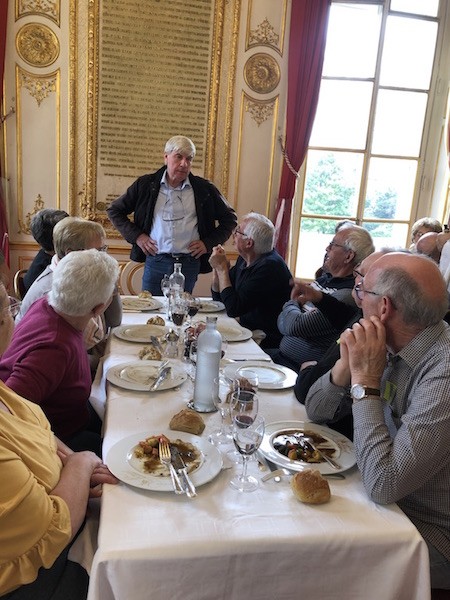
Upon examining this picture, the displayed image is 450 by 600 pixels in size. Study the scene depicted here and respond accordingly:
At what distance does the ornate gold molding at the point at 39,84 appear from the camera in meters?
4.16

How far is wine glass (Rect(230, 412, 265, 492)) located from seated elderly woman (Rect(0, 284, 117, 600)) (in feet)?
0.99

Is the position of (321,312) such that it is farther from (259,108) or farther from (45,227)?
(259,108)

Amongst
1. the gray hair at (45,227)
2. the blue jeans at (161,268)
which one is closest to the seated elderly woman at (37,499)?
the gray hair at (45,227)

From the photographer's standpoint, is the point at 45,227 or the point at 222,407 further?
the point at 45,227

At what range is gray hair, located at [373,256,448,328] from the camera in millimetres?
1340

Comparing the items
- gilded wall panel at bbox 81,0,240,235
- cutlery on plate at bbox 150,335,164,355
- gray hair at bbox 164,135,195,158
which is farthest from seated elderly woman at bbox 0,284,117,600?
gilded wall panel at bbox 81,0,240,235

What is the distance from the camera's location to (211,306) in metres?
3.04

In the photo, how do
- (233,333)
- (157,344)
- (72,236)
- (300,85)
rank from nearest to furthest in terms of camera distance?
(157,344), (72,236), (233,333), (300,85)

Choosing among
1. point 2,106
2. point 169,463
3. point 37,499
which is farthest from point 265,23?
point 37,499

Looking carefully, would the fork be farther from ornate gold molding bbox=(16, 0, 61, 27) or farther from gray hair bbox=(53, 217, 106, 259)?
ornate gold molding bbox=(16, 0, 61, 27)

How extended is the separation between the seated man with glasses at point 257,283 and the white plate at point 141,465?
4.96 feet

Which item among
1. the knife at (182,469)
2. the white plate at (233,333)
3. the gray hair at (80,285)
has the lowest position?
the white plate at (233,333)

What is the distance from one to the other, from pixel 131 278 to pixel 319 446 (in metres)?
3.53

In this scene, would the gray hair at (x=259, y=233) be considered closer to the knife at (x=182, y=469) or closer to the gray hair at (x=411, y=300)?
the gray hair at (x=411, y=300)
